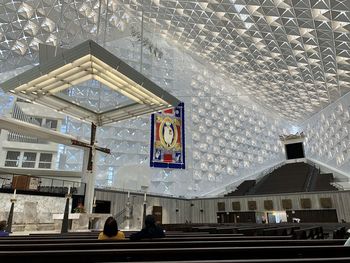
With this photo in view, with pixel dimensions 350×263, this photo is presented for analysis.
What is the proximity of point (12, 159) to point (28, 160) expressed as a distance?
135cm

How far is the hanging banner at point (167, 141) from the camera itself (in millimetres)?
15992

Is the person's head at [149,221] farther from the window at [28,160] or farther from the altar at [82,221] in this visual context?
the window at [28,160]

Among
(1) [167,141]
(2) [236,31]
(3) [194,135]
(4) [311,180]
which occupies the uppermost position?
(2) [236,31]

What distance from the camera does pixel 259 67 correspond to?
89.2 feet

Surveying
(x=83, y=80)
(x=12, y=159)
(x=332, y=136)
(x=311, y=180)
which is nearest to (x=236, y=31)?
(x=83, y=80)

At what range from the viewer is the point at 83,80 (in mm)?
12500

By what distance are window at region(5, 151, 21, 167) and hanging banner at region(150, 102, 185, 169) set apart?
51.6ft

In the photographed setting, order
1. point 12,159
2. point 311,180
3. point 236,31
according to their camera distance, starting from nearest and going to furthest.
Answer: point 236,31 → point 12,159 → point 311,180

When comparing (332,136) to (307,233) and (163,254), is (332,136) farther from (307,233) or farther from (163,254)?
(163,254)

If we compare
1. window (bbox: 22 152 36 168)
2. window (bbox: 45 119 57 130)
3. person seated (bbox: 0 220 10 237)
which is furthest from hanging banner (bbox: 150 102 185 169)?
window (bbox: 22 152 36 168)

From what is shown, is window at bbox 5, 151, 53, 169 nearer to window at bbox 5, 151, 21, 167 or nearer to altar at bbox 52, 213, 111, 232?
window at bbox 5, 151, 21, 167

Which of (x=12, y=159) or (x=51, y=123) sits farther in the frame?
(x=51, y=123)

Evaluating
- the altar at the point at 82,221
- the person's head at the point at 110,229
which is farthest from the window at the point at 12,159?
the person's head at the point at 110,229

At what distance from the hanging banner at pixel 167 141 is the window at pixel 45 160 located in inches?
553
